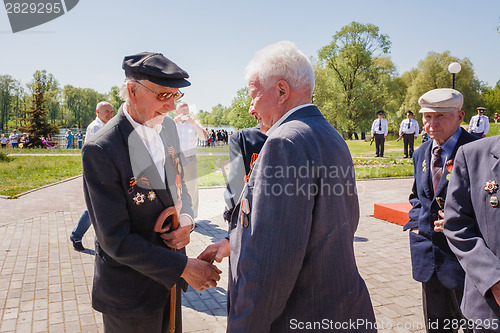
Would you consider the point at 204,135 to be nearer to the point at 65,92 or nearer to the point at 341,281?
the point at 341,281

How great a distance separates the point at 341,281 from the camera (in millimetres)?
1554

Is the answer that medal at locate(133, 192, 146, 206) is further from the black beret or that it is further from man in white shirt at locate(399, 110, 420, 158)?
man in white shirt at locate(399, 110, 420, 158)

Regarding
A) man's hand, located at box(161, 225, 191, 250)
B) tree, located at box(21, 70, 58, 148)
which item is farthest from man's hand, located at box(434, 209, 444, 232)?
tree, located at box(21, 70, 58, 148)

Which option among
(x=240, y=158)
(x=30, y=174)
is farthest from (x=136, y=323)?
(x=30, y=174)

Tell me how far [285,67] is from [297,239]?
79 cm

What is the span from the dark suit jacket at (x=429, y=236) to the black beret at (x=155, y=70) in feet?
7.06

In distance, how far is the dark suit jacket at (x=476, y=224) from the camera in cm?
196

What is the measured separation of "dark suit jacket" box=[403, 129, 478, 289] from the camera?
2797mm

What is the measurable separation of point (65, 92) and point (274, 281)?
99.7 meters


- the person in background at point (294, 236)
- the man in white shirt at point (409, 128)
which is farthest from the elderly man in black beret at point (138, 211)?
the man in white shirt at point (409, 128)

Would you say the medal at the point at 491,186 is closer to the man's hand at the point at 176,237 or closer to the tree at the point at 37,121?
the man's hand at the point at 176,237

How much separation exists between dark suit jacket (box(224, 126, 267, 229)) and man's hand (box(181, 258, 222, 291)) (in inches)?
49.5

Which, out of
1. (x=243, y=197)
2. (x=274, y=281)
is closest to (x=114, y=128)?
(x=243, y=197)

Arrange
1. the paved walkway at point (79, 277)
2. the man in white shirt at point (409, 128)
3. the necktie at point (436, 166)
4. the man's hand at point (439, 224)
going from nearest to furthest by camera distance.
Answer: the man's hand at point (439, 224) < the necktie at point (436, 166) < the paved walkway at point (79, 277) < the man in white shirt at point (409, 128)
